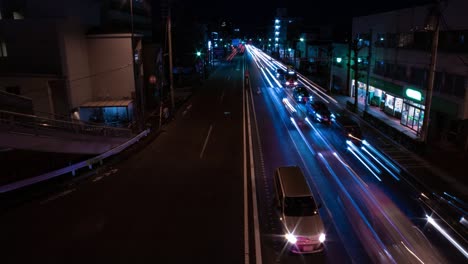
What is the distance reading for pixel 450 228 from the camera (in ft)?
43.4

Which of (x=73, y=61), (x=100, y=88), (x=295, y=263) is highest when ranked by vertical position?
(x=73, y=61)

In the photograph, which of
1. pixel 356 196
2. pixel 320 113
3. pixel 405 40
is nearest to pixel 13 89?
pixel 356 196

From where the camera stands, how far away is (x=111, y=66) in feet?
105

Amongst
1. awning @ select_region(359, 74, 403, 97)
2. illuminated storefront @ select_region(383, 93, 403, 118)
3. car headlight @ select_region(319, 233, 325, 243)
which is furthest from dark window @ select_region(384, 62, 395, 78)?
car headlight @ select_region(319, 233, 325, 243)

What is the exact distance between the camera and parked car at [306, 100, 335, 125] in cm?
2955

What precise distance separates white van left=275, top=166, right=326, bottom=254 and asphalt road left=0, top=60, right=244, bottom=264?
177 centimetres

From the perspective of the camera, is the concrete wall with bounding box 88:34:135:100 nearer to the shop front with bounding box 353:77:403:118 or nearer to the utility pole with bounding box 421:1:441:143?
the utility pole with bounding box 421:1:441:143

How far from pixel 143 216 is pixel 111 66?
70.5 feet

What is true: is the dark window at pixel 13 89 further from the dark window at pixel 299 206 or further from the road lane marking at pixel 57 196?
the dark window at pixel 299 206

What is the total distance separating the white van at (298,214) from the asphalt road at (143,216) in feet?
5.82

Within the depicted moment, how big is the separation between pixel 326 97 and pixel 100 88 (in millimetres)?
26925

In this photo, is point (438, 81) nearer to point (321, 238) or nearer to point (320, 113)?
point (320, 113)

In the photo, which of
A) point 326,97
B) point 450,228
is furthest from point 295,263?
point 326,97

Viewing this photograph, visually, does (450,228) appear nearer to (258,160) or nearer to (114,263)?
(258,160)
